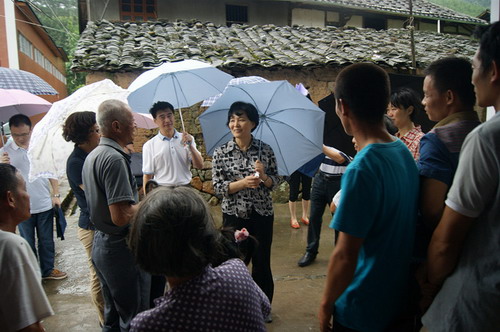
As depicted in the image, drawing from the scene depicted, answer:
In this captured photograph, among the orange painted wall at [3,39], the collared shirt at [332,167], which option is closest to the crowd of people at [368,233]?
the collared shirt at [332,167]

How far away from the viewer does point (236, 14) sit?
1162 cm

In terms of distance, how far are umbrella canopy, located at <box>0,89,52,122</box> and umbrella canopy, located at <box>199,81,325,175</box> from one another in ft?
8.59

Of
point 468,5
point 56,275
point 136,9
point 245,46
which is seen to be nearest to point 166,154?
point 56,275

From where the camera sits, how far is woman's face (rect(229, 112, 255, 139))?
118 inches

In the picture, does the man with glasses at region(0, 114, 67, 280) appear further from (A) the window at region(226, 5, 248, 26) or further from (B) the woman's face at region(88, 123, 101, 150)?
(A) the window at region(226, 5, 248, 26)

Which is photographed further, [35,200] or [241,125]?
[35,200]

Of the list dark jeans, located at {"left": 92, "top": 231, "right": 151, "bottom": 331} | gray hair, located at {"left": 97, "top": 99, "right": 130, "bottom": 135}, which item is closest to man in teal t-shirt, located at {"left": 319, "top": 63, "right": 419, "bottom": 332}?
dark jeans, located at {"left": 92, "top": 231, "right": 151, "bottom": 331}

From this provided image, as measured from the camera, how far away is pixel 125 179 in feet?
7.11

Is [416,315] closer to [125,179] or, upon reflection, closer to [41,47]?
[125,179]

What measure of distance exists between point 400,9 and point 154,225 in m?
14.0

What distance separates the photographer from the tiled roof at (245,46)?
660 cm

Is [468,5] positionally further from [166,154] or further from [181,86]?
[166,154]

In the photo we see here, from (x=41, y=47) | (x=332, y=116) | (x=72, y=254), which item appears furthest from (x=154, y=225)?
(x=41, y=47)

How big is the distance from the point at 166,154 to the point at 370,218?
2818mm
